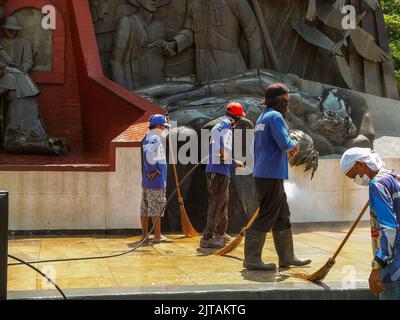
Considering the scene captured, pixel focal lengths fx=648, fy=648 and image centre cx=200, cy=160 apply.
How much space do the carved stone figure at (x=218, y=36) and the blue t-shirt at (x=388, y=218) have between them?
10.2 metres

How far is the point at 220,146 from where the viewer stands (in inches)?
311

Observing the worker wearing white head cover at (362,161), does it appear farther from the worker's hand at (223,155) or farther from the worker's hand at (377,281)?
the worker's hand at (223,155)

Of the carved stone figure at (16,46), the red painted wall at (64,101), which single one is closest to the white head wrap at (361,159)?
the red painted wall at (64,101)

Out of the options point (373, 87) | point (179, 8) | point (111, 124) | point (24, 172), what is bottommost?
point (24, 172)

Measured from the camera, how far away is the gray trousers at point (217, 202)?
8086mm

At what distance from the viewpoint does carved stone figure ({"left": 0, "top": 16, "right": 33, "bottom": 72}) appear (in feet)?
40.5

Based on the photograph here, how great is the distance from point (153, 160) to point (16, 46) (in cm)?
546

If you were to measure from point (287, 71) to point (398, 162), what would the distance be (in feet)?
13.3

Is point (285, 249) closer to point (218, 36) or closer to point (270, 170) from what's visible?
point (270, 170)

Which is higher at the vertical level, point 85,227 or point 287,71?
point 287,71

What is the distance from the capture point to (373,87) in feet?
51.6

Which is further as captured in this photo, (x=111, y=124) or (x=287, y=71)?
(x=287, y=71)

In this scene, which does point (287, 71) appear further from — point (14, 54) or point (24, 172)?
point (24, 172)
